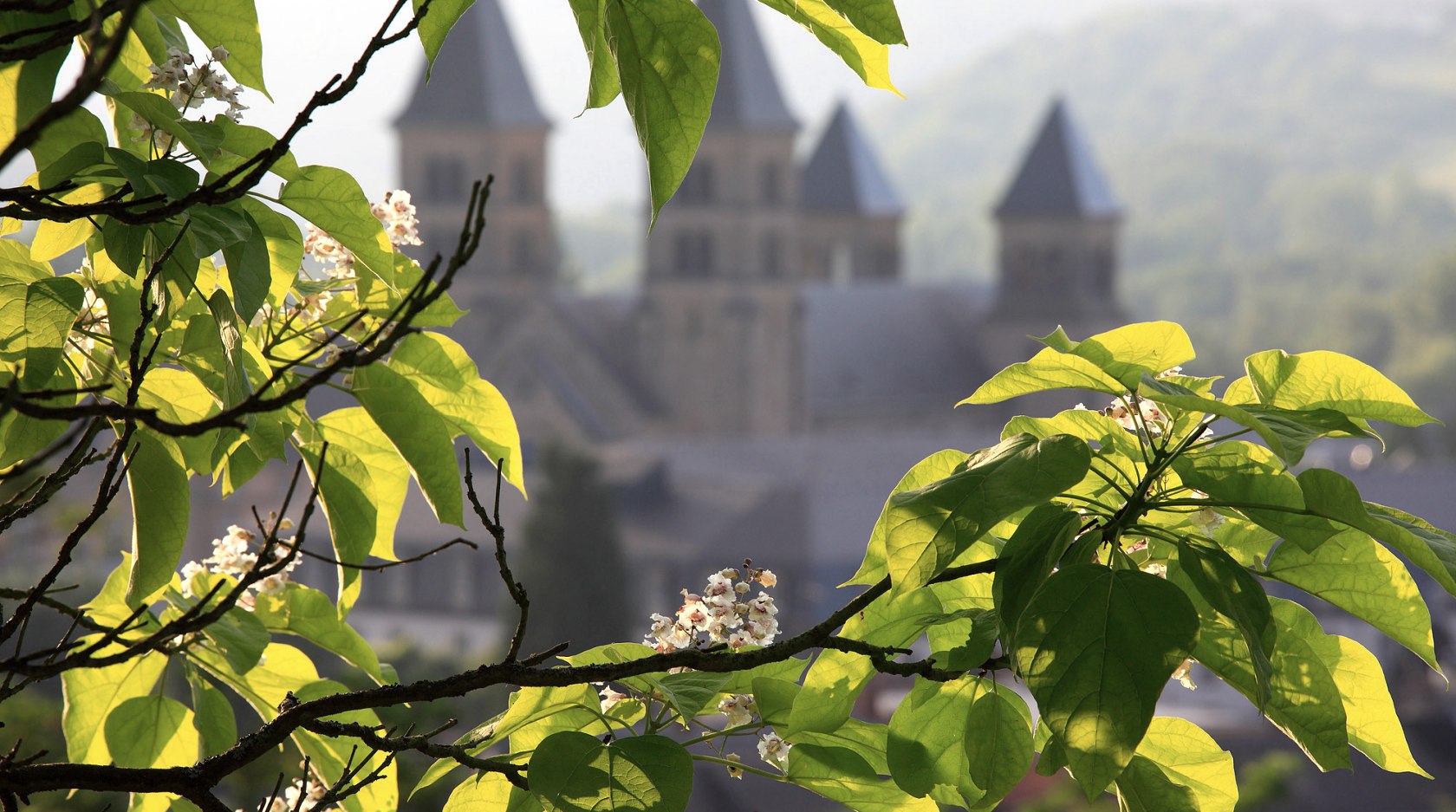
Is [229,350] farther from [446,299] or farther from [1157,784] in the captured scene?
[1157,784]

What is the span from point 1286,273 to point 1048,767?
7206 centimetres

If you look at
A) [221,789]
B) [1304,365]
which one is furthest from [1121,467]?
[221,789]

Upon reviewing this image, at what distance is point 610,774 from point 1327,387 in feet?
1.25

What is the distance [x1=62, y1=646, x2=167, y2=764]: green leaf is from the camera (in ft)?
3.40

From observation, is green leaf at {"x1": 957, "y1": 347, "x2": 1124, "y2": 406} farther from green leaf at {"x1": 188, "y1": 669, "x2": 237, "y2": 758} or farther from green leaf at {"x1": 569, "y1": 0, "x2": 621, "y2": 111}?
green leaf at {"x1": 188, "y1": 669, "x2": 237, "y2": 758}

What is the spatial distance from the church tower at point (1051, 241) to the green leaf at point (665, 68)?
3140 cm

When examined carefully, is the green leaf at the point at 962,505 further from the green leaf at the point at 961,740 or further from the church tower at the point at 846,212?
the church tower at the point at 846,212

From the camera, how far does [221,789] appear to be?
9211 mm

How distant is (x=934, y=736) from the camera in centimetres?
77

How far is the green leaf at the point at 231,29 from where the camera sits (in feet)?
2.49

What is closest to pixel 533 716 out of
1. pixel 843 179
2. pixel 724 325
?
pixel 724 325

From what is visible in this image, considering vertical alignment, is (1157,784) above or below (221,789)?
above

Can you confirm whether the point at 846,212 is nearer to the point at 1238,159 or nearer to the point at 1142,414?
the point at 1142,414

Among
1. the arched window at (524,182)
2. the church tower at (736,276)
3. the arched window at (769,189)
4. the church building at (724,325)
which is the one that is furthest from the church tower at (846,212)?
the arched window at (524,182)
